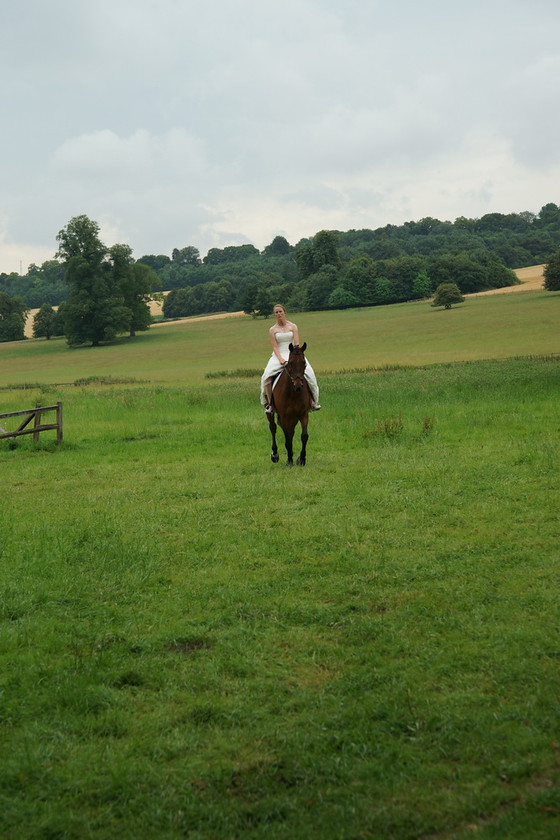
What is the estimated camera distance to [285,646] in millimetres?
5895

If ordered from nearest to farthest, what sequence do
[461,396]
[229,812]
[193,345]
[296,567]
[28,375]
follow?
[229,812] < [296,567] < [461,396] < [28,375] < [193,345]

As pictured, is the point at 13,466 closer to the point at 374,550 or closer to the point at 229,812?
the point at 374,550

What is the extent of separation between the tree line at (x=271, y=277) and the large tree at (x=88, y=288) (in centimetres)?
13

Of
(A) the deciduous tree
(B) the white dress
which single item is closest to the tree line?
(A) the deciduous tree

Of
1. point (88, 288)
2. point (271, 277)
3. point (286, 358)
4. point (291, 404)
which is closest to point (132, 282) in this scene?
point (88, 288)

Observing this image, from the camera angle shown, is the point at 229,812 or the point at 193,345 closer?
the point at 229,812

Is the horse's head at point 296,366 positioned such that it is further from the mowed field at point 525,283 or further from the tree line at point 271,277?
the mowed field at point 525,283

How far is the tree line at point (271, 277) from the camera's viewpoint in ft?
304

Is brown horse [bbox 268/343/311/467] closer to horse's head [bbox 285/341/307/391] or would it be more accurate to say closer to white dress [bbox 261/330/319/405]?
horse's head [bbox 285/341/307/391]

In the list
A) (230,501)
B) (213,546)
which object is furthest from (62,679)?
(230,501)

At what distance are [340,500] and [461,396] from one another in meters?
14.0

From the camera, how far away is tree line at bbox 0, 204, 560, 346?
92.6 m

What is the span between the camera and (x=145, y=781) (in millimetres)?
4156

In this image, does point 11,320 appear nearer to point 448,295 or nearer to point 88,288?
point 88,288
